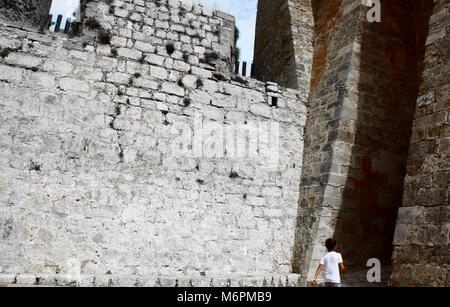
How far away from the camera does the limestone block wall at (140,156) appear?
14.4 feet

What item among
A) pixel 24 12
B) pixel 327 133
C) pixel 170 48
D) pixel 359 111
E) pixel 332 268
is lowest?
pixel 332 268

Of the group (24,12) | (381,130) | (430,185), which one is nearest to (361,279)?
(430,185)

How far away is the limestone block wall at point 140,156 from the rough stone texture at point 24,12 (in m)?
0.43

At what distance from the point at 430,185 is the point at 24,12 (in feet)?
18.4

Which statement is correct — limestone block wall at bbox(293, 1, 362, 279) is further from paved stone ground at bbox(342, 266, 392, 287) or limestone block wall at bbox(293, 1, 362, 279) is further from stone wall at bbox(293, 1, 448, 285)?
paved stone ground at bbox(342, 266, 392, 287)

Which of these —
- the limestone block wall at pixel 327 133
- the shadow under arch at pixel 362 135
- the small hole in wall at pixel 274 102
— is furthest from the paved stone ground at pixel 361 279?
the small hole in wall at pixel 274 102

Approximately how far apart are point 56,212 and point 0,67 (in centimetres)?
188

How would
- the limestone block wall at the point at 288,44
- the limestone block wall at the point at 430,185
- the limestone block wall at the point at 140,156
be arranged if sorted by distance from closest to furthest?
the limestone block wall at the point at 430,185
the limestone block wall at the point at 140,156
the limestone block wall at the point at 288,44

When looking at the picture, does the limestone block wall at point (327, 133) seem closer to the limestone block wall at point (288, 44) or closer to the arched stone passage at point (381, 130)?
the arched stone passage at point (381, 130)

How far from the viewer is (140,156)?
489 centimetres

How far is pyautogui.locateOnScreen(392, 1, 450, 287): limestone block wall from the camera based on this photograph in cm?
360

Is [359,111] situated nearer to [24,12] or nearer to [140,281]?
[140,281]

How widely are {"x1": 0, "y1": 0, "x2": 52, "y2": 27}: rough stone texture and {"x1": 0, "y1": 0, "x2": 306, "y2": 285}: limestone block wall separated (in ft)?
1.42

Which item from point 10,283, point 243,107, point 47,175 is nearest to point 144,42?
point 243,107
